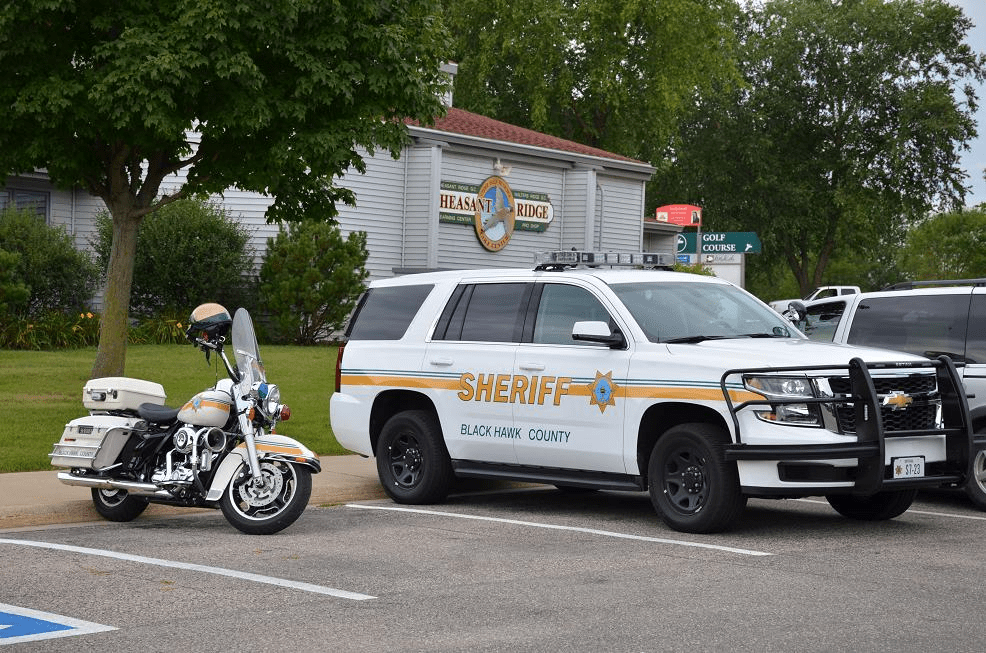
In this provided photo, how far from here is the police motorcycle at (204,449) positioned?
9672 mm

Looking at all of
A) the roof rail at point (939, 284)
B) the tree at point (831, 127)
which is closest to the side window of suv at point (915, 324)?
the roof rail at point (939, 284)

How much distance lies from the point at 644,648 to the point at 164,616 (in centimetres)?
239

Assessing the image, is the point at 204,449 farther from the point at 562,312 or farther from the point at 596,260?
the point at 596,260

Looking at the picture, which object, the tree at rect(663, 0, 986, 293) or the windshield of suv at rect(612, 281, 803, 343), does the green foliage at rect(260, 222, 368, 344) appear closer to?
the windshield of suv at rect(612, 281, 803, 343)

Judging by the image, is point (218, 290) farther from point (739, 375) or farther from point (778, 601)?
point (778, 601)

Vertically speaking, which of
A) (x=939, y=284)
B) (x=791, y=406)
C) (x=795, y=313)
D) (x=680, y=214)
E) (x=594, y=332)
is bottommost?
(x=791, y=406)

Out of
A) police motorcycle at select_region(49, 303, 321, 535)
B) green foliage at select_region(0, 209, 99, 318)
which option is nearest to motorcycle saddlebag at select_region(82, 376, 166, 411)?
police motorcycle at select_region(49, 303, 321, 535)

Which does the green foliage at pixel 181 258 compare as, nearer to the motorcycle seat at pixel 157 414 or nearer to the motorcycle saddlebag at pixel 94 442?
the motorcycle saddlebag at pixel 94 442

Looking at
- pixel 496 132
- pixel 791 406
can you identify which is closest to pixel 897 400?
pixel 791 406

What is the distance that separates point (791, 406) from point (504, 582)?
2.71m

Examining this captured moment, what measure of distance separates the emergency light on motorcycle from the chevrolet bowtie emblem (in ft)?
8.16

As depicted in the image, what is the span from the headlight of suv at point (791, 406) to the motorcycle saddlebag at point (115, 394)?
14.7 feet

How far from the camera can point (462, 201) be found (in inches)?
1385

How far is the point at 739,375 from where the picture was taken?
962cm
